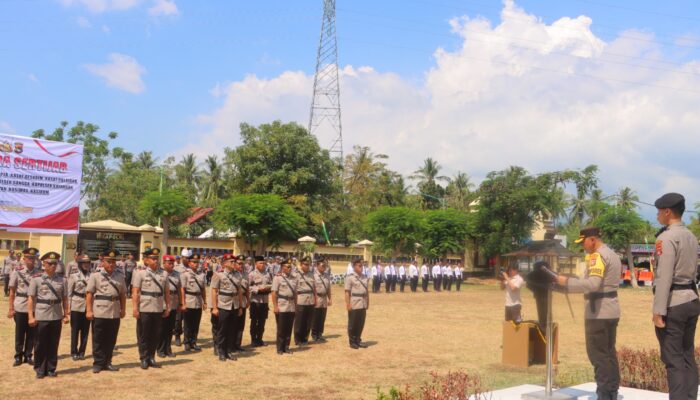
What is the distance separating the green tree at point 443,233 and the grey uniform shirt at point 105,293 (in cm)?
2743

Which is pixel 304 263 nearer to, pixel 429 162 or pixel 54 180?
pixel 54 180

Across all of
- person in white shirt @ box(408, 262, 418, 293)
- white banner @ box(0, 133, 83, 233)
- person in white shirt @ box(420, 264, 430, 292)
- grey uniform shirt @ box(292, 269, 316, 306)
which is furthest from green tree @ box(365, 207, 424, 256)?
white banner @ box(0, 133, 83, 233)

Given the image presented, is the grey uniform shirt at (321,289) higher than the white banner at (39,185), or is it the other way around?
the white banner at (39,185)

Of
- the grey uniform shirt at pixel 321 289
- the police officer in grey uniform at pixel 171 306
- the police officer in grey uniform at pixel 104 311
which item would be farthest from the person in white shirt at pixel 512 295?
the police officer in grey uniform at pixel 104 311

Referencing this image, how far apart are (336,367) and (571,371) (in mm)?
3394

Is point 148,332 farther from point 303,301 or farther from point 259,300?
point 303,301

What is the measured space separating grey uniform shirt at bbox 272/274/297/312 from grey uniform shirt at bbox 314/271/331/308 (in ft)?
4.82

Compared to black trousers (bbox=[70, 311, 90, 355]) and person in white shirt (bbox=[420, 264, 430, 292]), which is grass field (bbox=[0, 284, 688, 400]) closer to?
black trousers (bbox=[70, 311, 90, 355])

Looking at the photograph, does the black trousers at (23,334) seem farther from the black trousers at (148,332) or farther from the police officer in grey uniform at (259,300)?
the police officer in grey uniform at (259,300)

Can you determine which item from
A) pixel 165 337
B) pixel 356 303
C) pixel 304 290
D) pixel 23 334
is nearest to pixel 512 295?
pixel 356 303

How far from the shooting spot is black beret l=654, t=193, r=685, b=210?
5008 mm

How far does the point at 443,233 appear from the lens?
35.8 meters

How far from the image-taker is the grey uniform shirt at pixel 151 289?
9289 mm

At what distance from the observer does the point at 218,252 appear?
32531mm
